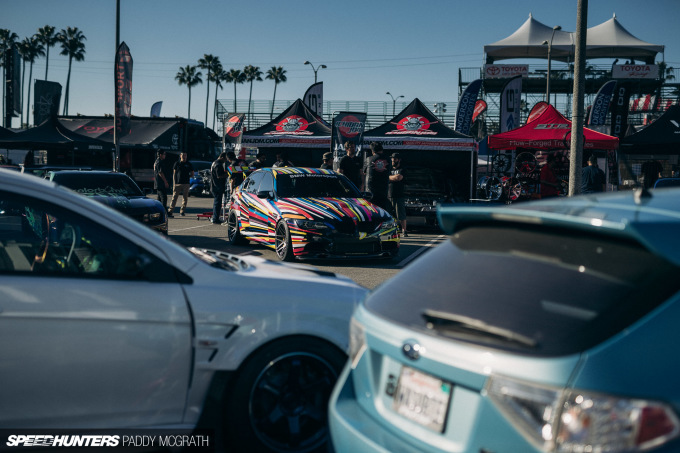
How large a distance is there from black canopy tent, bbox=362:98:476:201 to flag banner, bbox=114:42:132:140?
892cm

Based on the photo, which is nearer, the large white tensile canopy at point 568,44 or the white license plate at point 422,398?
the white license plate at point 422,398

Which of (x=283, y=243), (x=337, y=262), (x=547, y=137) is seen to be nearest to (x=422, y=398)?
(x=283, y=243)

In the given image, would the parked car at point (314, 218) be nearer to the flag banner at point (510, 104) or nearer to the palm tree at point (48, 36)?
the flag banner at point (510, 104)

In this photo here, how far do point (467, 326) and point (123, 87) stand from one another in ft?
74.6

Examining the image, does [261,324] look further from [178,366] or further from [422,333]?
[422,333]

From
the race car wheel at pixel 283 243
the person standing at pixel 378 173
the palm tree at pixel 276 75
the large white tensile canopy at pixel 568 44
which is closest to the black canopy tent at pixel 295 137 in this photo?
the person standing at pixel 378 173

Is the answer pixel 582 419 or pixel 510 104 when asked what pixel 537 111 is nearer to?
pixel 510 104

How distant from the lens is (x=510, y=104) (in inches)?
966

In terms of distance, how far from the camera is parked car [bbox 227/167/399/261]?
32.5 ft

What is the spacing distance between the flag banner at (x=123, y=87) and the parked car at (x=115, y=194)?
11.4 meters

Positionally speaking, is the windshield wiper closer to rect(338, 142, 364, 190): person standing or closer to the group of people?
the group of people

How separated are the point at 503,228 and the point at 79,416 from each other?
A: 2023mm

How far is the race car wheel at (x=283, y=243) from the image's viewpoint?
10.1 metres

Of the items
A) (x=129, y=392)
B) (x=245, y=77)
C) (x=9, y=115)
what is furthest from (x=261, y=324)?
(x=245, y=77)
